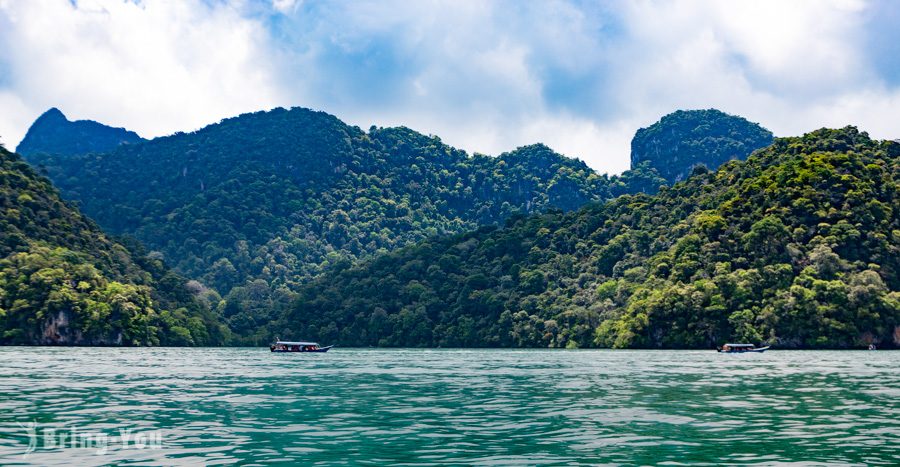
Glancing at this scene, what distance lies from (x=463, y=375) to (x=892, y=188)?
136064mm

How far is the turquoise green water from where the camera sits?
3344 cm

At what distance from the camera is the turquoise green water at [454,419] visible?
3344cm

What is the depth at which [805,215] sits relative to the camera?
598ft

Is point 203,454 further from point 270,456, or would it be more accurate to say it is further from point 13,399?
point 13,399

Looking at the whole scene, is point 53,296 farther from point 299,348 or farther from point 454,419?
point 454,419

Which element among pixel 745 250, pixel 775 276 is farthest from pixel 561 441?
pixel 745 250

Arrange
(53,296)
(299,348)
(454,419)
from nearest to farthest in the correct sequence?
(454,419), (299,348), (53,296)

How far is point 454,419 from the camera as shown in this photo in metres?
44.6

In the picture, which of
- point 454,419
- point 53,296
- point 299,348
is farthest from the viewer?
point 53,296

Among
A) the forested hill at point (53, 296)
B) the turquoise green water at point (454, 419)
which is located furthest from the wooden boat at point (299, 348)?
the turquoise green water at point (454, 419)

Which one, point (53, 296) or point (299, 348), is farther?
point (53, 296)

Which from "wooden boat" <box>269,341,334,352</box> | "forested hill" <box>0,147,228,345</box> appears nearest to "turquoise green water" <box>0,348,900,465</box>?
"wooden boat" <box>269,341,334,352</box>

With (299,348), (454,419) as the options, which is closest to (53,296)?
(299,348)

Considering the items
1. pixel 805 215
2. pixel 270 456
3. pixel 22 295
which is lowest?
pixel 270 456
